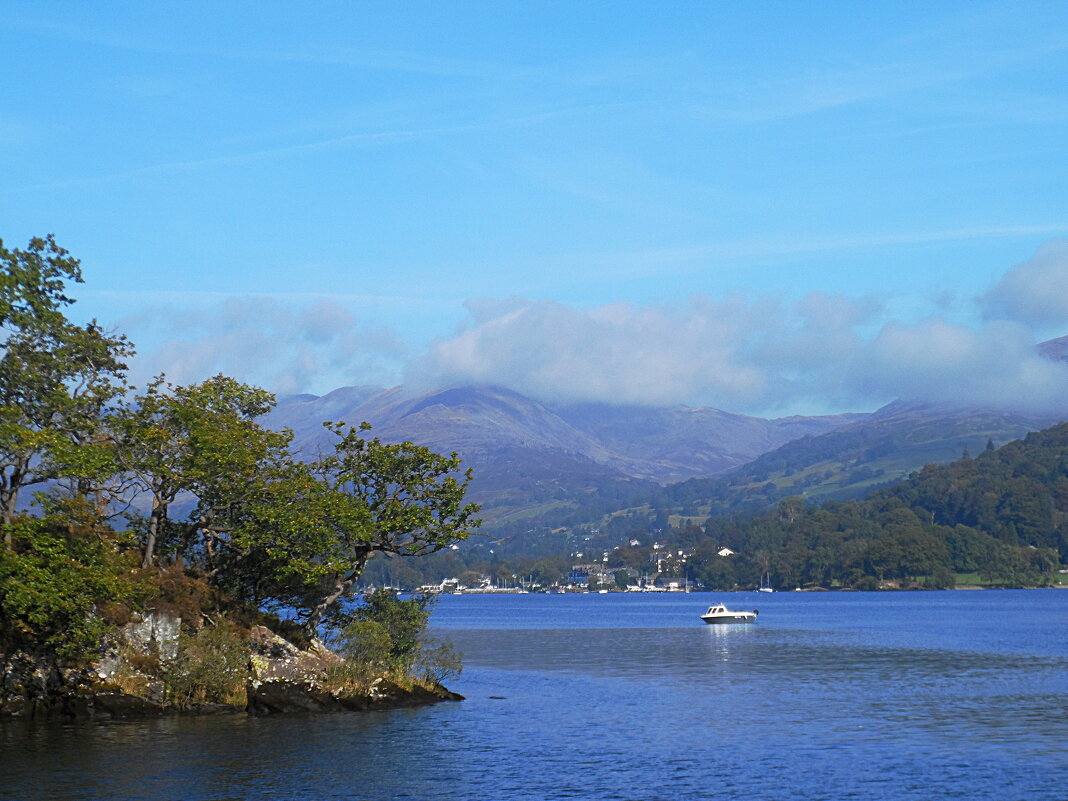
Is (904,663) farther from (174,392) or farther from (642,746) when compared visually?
(174,392)

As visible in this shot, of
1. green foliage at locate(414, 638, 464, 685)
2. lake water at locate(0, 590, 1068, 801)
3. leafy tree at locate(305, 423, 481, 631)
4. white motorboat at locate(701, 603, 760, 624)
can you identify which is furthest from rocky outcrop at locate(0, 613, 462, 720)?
white motorboat at locate(701, 603, 760, 624)

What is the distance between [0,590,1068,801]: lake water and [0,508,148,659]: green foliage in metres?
4.46

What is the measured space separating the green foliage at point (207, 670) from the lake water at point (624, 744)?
8.48 feet

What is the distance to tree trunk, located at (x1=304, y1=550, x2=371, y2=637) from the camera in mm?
70438

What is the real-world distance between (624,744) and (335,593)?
71.2 feet

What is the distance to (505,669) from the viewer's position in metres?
98.9

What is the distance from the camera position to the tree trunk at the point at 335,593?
70.4 meters

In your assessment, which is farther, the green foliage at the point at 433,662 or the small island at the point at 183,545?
the green foliage at the point at 433,662

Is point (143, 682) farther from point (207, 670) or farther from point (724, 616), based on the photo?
point (724, 616)

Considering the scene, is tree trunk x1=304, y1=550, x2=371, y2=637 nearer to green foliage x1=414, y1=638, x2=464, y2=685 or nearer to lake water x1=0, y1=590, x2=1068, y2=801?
green foliage x1=414, y1=638, x2=464, y2=685

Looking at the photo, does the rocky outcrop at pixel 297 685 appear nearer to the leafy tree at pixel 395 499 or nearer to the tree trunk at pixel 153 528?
the leafy tree at pixel 395 499

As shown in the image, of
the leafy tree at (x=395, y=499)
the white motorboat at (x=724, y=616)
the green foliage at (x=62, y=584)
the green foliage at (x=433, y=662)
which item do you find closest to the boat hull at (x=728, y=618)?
the white motorboat at (x=724, y=616)

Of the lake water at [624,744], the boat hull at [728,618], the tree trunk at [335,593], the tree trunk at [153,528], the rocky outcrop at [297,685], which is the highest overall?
the tree trunk at [153,528]

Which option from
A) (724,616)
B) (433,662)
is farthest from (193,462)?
(724,616)
